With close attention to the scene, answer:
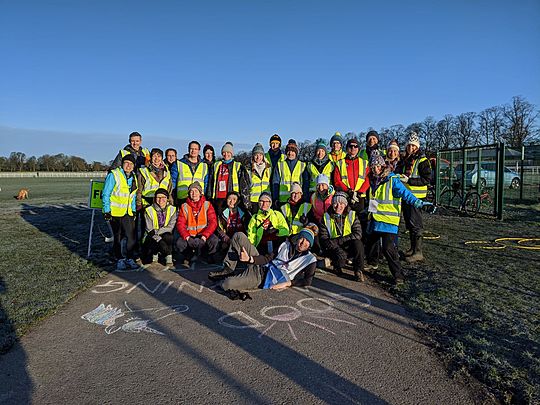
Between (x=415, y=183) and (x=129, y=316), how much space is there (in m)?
4.92

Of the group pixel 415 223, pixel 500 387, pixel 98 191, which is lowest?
pixel 500 387

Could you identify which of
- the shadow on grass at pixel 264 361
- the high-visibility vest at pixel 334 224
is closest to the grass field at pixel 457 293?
the high-visibility vest at pixel 334 224

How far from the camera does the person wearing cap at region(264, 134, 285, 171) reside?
7348mm

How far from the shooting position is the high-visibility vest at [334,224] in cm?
601

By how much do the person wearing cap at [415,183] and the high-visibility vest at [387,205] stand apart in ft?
2.79

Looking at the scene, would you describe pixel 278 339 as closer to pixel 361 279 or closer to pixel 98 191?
pixel 361 279

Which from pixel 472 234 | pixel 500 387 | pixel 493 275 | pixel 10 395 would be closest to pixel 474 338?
pixel 500 387

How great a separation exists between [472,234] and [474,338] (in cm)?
635

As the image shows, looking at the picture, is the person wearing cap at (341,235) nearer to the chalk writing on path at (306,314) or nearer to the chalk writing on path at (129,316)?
the chalk writing on path at (306,314)

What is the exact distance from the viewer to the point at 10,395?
2891mm

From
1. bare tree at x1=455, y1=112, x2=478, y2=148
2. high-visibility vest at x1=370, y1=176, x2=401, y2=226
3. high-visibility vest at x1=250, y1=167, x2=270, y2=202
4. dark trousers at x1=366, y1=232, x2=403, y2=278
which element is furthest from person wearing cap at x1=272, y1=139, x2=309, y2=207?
bare tree at x1=455, y1=112, x2=478, y2=148

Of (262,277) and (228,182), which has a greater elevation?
(228,182)

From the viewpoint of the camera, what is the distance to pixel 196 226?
6746 mm

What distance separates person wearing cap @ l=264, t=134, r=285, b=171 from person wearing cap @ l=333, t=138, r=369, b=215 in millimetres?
1153
